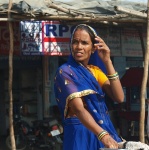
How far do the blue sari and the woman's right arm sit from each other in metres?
0.05

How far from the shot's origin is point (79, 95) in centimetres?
270

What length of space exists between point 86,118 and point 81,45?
436 millimetres

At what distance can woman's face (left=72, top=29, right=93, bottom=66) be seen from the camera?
2770 mm

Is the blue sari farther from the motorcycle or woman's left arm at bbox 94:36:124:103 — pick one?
the motorcycle

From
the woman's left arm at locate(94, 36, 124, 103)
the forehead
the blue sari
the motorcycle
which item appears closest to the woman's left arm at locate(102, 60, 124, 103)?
the woman's left arm at locate(94, 36, 124, 103)

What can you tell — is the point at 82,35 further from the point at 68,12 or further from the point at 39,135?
the point at 39,135

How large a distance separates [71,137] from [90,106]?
8.6 inches

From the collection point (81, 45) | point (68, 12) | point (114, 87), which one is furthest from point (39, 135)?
point (81, 45)

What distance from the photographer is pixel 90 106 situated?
277 cm

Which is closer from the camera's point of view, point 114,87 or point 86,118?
point 86,118

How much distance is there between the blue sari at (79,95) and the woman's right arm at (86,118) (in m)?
0.05

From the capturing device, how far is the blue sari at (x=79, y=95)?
2725 mm

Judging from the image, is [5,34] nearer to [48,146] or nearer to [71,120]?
[48,146]

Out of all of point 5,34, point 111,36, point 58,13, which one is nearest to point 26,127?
point 5,34
